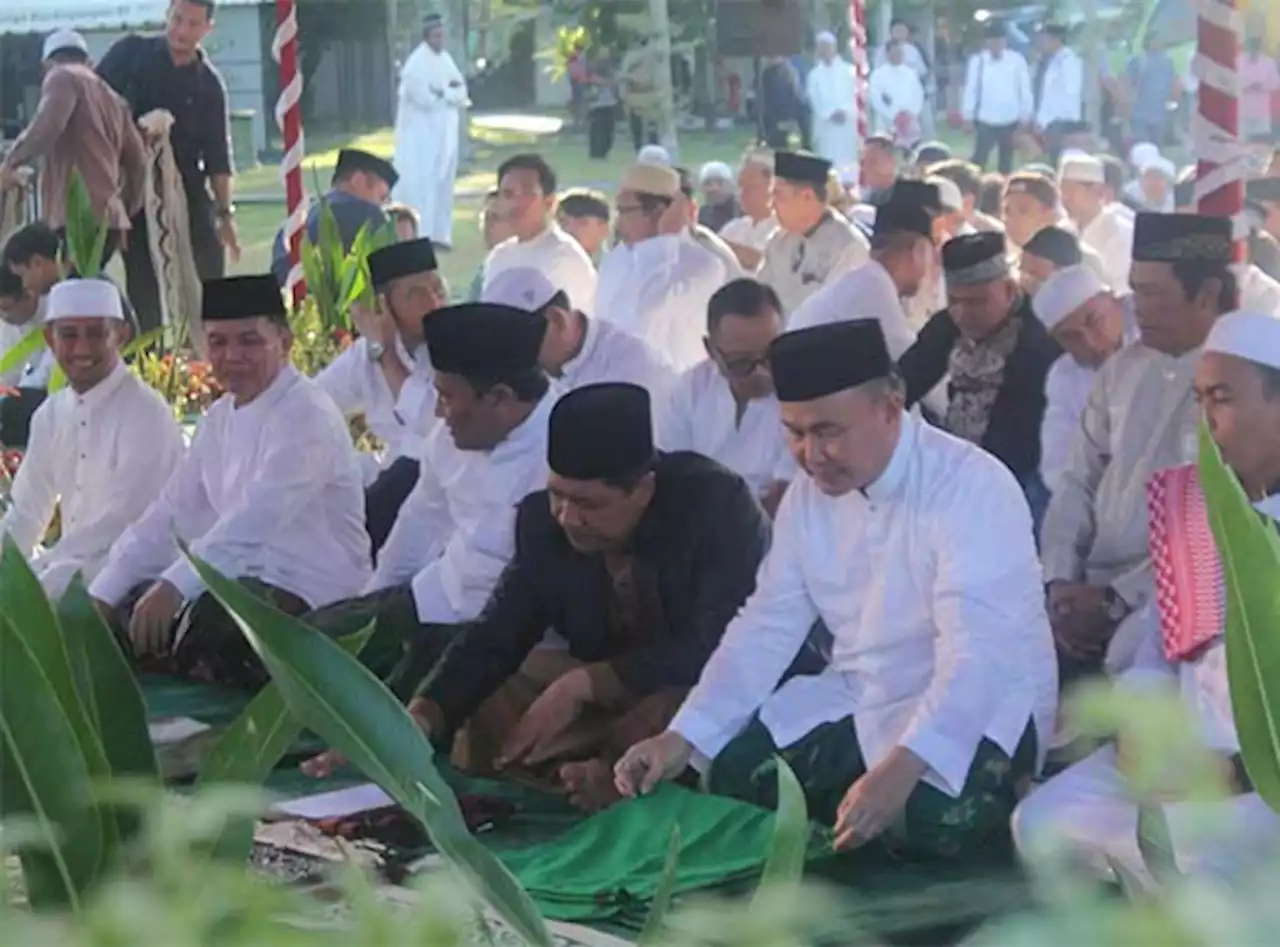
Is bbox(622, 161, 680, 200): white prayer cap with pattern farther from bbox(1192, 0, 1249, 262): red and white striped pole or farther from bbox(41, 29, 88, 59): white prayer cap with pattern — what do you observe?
bbox(1192, 0, 1249, 262): red and white striped pole

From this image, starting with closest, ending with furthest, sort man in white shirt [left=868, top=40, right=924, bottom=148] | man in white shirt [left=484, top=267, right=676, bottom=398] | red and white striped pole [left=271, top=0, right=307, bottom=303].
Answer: man in white shirt [left=484, top=267, right=676, bottom=398] < red and white striped pole [left=271, top=0, right=307, bottom=303] < man in white shirt [left=868, top=40, right=924, bottom=148]

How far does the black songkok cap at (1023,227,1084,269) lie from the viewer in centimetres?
535

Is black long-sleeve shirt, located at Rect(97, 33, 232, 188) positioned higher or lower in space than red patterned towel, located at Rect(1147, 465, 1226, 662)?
higher

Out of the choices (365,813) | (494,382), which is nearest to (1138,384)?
(494,382)

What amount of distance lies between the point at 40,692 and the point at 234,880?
0.28 metres

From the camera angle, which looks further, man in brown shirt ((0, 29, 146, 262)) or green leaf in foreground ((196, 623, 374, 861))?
man in brown shirt ((0, 29, 146, 262))

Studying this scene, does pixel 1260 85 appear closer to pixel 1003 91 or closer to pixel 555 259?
pixel 555 259

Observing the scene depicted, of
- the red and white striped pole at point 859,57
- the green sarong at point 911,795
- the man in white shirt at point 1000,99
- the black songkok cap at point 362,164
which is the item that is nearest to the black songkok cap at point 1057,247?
the green sarong at point 911,795

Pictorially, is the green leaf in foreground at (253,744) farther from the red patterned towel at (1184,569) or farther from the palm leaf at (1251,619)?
the red patterned towel at (1184,569)

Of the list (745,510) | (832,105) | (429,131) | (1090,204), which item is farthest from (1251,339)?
(832,105)

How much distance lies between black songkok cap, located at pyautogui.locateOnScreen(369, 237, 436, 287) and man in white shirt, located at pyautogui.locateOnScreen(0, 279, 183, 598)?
657 millimetres

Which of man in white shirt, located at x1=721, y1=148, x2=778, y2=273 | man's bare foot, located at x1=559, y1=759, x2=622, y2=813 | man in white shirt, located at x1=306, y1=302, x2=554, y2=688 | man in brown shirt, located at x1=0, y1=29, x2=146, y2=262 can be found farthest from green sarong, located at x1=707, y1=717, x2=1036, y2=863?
man in white shirt, located at x1=721, y1=148, x2=778, y2=273

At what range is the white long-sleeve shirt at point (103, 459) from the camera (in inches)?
181

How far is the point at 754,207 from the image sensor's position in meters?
8.13
